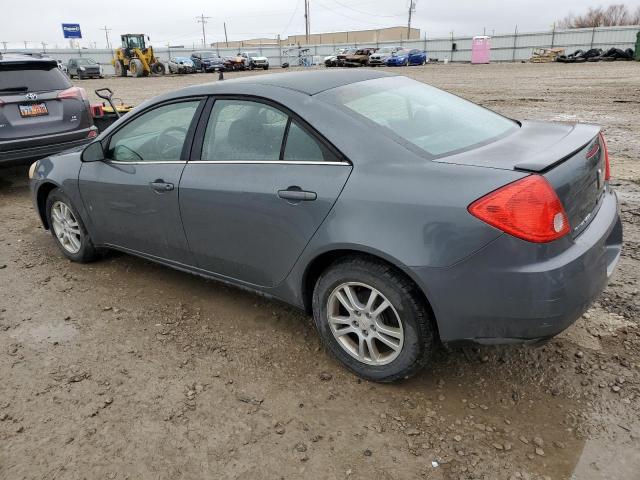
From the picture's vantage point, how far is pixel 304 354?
3.06m

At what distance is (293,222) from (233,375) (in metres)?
0.93

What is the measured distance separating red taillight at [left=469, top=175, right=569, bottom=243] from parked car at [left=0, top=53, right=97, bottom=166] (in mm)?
6020

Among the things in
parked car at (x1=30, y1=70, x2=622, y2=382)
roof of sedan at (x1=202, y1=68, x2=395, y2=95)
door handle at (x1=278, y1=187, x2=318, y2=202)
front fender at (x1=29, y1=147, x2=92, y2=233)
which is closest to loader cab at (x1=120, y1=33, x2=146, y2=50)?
front fender at (x1=29, y1=147, x2=92, y2=233)

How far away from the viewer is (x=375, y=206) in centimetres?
240

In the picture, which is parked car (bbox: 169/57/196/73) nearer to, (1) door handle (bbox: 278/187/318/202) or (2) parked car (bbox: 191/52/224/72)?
(2) parked car (bbox: 191/52/224/72)

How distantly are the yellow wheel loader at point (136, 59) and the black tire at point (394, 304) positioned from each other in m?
39.6

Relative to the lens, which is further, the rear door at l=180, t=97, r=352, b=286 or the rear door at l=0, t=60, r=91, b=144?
the rear door at l=0, t=60, r=91, b=144

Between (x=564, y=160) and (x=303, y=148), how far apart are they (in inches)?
49.9

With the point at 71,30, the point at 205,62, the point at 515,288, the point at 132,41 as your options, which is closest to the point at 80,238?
the point at 515,288

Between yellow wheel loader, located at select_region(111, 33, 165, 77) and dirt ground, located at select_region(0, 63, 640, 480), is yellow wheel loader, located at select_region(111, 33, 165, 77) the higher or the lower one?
the higher one

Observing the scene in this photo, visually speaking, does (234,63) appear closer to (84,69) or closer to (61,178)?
(84,69)

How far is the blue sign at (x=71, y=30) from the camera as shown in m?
62.3

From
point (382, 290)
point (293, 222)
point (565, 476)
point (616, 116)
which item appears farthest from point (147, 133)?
point (616, 116)

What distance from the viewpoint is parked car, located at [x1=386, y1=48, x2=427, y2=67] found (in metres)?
40.9
